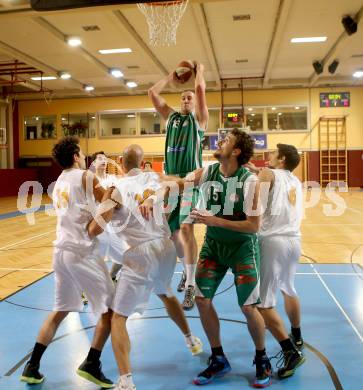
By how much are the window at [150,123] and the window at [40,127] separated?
5050 millimetres

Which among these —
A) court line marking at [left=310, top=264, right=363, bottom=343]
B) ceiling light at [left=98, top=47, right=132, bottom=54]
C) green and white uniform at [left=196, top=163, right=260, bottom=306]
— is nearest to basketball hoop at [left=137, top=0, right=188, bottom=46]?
ceiling light at [left=98, top=47, right=132, bottom=54]

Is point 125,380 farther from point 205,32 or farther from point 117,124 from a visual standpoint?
point 117,124

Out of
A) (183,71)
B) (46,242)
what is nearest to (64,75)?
(46,242)

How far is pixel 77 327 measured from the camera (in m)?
4.25

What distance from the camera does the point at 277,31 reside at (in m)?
13.5

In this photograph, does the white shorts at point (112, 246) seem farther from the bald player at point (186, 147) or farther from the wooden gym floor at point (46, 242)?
the wooden gym floor at point (46, 242)

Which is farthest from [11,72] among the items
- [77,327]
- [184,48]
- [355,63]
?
[77,327]

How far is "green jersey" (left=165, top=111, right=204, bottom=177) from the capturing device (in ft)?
15.5

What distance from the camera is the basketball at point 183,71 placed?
4535 mm

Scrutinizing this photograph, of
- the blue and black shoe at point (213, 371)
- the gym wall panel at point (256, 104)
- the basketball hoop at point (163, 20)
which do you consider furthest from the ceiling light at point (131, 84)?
the blue and black shoe at point (213, 371)

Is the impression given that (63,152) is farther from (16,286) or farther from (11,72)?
(11,72)

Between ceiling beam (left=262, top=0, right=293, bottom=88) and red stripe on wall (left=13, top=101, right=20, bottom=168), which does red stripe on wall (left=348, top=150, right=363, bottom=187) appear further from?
red stripe on wall (left=13, top=101, right=20, bottom=168)

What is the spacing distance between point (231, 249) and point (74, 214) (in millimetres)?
1205

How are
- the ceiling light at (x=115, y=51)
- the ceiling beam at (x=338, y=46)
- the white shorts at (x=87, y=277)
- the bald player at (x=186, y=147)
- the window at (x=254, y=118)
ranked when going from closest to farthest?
the white shorts at (x=87, y=277)
the bald player at (x=186, y=147)
the ceiling beam at (x=338, y=46)
the ceiling light at (x=115, y=51)
the window at (x=254, y=118)
